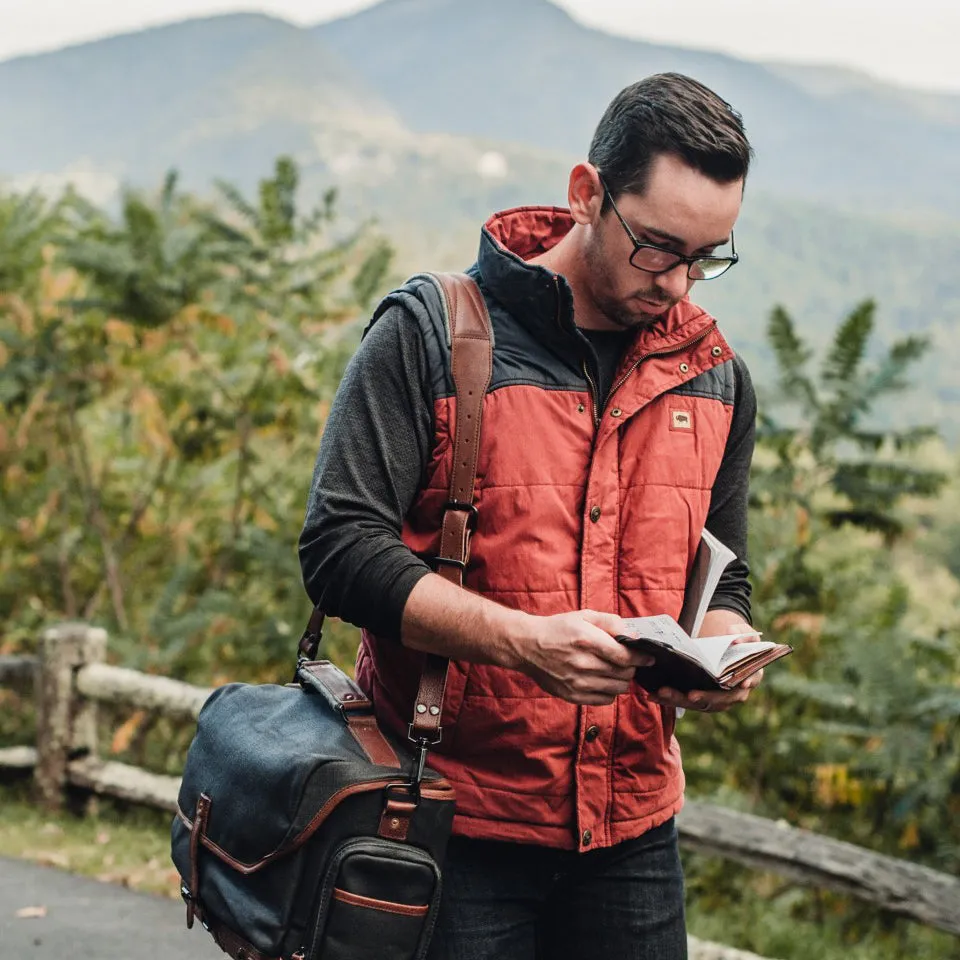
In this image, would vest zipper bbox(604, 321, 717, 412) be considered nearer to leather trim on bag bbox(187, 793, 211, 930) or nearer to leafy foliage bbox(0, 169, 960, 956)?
leather trim on bag bbox(187, 793, 211, 930)

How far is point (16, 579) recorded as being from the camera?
26.2ft

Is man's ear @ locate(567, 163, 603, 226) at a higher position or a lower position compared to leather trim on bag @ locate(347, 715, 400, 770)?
higher

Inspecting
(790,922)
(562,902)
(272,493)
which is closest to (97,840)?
(272,493)

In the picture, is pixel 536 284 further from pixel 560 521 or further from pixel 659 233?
pixel 560 521

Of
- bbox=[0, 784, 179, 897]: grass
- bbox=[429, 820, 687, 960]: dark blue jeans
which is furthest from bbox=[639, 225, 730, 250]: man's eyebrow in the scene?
bbox=[0, 784, 179, 897]: grass

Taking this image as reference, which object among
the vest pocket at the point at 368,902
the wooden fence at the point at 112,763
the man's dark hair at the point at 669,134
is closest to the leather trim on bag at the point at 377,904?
the vest pocket at the point at 368,902

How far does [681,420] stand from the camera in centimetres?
214

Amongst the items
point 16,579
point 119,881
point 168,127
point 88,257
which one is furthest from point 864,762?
point 168,127

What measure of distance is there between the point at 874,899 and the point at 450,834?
119 inches

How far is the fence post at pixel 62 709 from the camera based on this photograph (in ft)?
20.0

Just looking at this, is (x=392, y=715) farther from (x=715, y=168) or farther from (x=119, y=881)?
(x=119, y=881)

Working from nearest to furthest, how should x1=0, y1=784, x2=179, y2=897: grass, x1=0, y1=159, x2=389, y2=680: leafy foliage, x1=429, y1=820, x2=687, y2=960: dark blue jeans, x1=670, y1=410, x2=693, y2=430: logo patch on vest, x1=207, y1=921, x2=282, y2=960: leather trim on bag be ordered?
x1=207, y1=921, x2=282, y2=960: leather trim on bag, x1=429, y1=820, x2=687, y2=960: dark blue jeans, x1=670, y1=410, x2=693, y2=430: logo patch on vest, x1=0, y1=784, x2=179, y2=897: grass, x1=0, y1=159, x2=389, y2=680: leafy foliage

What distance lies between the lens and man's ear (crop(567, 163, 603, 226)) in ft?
6.90

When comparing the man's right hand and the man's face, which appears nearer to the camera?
the man's right hand
